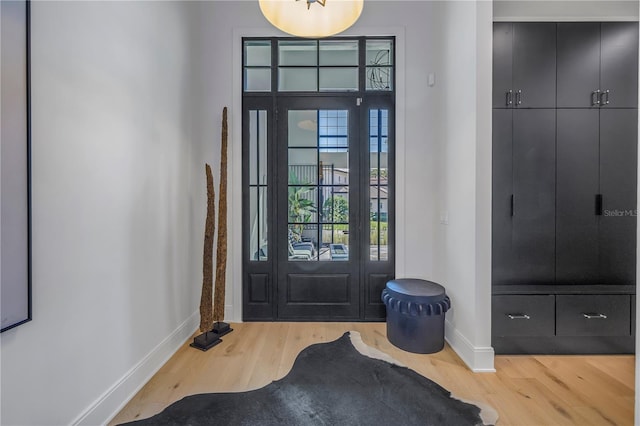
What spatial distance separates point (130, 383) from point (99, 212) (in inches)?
43.0

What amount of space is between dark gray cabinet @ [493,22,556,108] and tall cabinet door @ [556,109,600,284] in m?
0.25

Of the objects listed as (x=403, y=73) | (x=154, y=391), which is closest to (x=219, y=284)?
(x=154, y=391)

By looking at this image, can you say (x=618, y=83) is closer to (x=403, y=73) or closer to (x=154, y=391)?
(x=403, y=73)

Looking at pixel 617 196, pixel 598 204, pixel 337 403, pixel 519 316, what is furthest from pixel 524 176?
pixel 337 403

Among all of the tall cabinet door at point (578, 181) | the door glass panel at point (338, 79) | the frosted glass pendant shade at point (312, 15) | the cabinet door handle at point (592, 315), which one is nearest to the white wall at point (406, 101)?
the door glass panel at point (338, 79)

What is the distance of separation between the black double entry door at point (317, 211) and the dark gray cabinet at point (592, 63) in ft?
4.77

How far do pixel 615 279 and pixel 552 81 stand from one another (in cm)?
170

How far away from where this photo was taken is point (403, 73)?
9.23ft

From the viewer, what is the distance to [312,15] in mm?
1611

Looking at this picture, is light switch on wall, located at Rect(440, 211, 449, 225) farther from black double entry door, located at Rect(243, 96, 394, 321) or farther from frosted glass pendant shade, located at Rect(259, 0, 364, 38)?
frosted glass pendant shade, located at Rect(259, 0, 364, 38)

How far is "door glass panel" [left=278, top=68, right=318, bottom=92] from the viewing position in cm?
289

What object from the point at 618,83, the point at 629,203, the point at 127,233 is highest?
the point at 618,83

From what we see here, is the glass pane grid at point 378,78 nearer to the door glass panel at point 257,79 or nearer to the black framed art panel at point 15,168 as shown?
the door glass panel at point 257,79

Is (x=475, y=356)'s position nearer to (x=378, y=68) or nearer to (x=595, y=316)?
(x=595, y=316)
